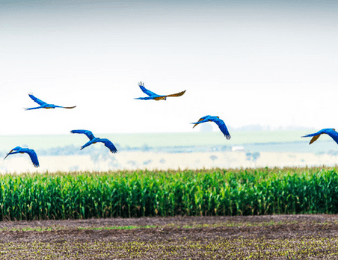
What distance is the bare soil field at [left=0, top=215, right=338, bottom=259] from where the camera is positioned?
9773 mm

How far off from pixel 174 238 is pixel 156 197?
14.1 feet

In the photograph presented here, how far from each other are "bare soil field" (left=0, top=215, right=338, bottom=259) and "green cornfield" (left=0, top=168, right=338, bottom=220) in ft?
3.23

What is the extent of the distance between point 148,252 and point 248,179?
28.3 ft

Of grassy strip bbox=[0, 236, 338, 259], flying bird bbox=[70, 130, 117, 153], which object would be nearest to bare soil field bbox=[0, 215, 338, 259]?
grassy strip bbox=[0, 236, 338, 259]

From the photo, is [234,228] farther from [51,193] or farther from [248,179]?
[51,193]

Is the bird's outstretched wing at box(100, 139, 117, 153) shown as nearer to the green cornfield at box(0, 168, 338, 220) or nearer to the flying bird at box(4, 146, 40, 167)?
the flying bird at box(4, 146, 40, 167)

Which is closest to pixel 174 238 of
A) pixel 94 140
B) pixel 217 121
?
pixel 94 140

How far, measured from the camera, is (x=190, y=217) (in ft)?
49.9

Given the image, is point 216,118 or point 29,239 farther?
point 29,239

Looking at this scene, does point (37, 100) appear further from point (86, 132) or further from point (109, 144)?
point (109, 144)

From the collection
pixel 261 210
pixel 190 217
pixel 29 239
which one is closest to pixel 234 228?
pixel 190 217

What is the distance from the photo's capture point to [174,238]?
11328mm

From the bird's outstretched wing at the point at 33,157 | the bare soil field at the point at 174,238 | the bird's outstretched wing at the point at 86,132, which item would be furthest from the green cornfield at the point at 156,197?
the bird's outstretched wing at the point at 86,132

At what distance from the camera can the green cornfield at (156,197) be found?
1563cm
